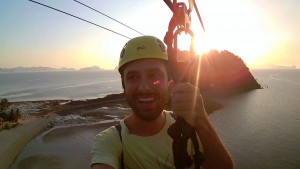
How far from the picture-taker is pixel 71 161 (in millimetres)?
37812

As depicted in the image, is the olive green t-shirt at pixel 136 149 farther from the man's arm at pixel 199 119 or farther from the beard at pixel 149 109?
→ the man's arm at pixel 199 119

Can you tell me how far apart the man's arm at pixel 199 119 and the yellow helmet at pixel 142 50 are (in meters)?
1.19

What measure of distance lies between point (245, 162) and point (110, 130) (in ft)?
133

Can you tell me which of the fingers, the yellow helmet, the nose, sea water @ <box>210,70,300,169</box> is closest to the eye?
the nose

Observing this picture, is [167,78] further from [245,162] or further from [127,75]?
[245,162]

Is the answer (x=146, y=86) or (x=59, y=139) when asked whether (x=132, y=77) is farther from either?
(x=59, y=139)

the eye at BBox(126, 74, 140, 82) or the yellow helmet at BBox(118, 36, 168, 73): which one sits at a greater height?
the yellow helmet at BBox(118, 36, 168, 73)

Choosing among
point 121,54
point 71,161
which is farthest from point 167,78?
point 71,161

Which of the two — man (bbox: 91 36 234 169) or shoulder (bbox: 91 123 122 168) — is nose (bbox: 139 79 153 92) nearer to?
man (bbox: 91 36 234 169)

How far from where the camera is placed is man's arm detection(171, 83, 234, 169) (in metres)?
3.50

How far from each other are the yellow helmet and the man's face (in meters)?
0.10

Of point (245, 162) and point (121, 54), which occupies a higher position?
point (121, 54)

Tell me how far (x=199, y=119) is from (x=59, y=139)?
4924 cm

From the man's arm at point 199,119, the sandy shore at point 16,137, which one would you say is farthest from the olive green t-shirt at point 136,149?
the sandy shore at point 16,137
